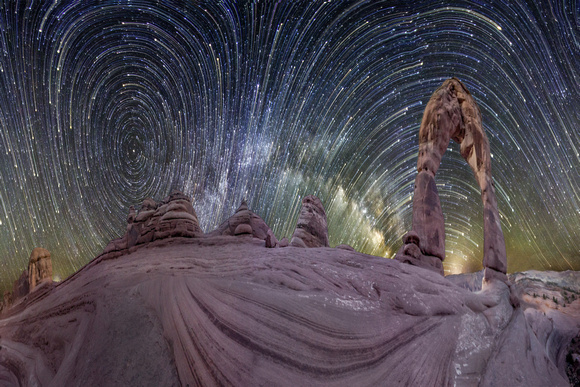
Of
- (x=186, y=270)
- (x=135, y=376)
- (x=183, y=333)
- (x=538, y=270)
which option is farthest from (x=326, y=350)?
(x=538, y=270)

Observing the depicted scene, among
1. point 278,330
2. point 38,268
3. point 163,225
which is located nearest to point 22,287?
point 38,268

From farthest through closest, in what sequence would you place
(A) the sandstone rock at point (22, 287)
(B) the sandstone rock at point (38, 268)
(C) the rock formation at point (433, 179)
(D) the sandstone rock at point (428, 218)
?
1. (A) the sandstone rock at point (22, 287)
2. (B) the sandstone rock at point (38, 268)
3. (D) the sandstone rock at point (428, 218)
4. (C) the rock formation at point (433, 179)

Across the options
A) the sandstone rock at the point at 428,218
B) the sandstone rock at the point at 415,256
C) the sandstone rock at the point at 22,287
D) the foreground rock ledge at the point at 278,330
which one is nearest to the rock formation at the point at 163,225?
the foreground rock ledge at the point at 278,330

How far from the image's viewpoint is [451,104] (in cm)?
1111

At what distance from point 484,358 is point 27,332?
30.7ft

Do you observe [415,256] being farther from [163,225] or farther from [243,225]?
[163,225]

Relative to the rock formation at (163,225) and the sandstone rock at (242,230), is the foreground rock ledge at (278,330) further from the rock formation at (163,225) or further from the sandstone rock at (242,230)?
the sandstone rock at (242,230)


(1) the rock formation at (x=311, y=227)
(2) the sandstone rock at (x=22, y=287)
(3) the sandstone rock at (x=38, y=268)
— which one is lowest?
(2) the sandstone rock at (x=22, y=287)

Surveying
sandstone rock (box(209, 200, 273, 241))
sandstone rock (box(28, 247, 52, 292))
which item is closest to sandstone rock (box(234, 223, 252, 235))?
sandstone rock (box(209, 200, 273, 241))

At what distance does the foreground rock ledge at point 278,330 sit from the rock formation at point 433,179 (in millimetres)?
1672

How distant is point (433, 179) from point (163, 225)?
821cm

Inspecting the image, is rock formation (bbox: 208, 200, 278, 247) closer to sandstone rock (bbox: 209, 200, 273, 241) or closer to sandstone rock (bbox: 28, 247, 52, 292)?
sandstone rock (bbox: 209, 200, 273, 241)

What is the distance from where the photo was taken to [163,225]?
29.8ft

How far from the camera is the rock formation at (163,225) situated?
9016 millimetres
